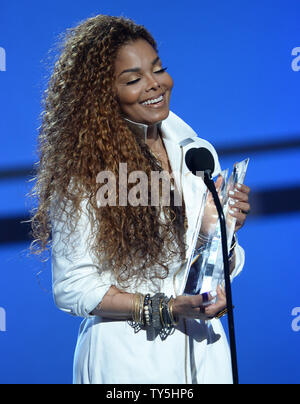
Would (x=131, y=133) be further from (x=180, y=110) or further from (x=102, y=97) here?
(x=180, y=110)

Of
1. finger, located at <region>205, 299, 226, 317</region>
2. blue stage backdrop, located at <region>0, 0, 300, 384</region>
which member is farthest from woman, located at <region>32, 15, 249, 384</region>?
blue stage backdrop, located at <region>0, 0, 300, 384</region>

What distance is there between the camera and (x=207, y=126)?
226cm

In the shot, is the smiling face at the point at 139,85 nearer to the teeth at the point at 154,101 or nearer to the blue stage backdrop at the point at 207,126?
the teeth at the point at 154,101

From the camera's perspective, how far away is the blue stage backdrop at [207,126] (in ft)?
6.95

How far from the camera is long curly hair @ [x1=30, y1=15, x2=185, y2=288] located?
1.27 metres

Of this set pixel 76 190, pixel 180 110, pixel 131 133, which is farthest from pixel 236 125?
pixel 76 190

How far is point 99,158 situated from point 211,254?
350 millimetres

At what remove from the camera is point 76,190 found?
128 centimetres

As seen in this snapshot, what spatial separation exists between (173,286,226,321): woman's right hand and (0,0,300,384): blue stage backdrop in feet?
3.45

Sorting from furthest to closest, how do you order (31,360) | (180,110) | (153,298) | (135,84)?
(31,360)
(180,110)
(135,84)
(153,298)

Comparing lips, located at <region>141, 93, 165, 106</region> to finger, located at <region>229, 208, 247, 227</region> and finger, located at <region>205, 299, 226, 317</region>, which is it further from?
finger, located at <region>205, 299, 226, 317</region>

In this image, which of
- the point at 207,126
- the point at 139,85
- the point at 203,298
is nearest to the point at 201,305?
the point at 203,298

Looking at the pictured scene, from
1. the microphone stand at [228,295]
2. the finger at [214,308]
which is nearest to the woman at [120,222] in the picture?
the finger at [214,308]

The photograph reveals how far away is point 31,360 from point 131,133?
1.35 metres
